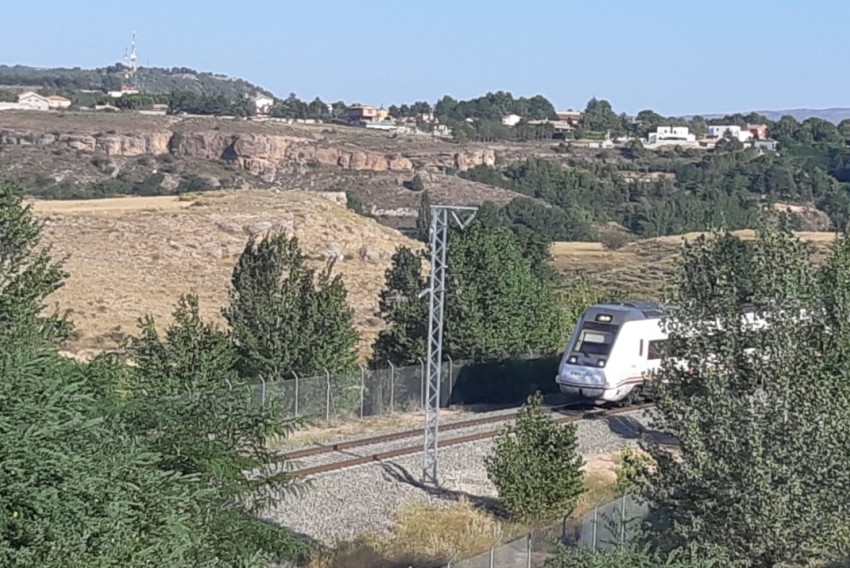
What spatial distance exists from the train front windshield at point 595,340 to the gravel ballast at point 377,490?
11.3ft

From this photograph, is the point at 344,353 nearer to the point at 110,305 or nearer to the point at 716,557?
the point at 716,557

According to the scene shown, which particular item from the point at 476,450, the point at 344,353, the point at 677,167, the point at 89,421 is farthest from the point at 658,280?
the point at 677,167

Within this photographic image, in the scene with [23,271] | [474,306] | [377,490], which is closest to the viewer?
[23,271]

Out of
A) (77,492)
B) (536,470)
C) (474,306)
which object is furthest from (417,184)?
(77,492)

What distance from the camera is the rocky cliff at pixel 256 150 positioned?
130 meters

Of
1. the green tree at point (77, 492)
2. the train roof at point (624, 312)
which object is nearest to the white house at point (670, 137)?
the train roof at point (624, 312)

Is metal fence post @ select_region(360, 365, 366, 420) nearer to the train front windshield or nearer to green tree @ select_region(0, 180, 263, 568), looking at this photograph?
the train front windshield

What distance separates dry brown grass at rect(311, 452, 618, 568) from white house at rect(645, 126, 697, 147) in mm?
154802

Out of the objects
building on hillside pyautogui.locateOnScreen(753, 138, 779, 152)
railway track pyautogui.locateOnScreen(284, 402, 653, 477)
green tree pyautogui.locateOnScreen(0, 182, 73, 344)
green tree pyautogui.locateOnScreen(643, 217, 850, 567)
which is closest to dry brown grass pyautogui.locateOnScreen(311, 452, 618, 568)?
railway track pyautogui.locateOnScreen(284, 402, 653, 477)

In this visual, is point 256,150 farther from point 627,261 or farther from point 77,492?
point 77,492

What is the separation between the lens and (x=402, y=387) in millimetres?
34469

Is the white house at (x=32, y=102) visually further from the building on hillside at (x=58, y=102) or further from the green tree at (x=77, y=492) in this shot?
the green tree at (x=77, y=492)

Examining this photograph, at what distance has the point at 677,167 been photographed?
5758 inches

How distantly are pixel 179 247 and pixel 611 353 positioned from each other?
133 feet
